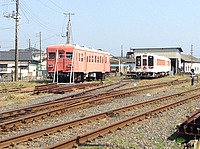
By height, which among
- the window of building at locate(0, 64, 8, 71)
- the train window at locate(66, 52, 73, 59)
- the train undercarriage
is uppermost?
the train window at locate(66, 52, 73, 59)

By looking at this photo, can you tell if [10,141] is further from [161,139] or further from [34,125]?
[161,139]

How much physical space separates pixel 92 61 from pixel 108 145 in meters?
22.6

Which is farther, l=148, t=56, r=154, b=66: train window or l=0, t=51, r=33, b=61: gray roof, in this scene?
l=0, t=51, r=33, b=61: gray roof

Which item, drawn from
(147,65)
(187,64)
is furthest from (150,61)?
(187,64)

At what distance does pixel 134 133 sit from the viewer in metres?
8.13

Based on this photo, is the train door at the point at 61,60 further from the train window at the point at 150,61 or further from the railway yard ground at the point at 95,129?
the railway yard ground at the point at 95,129

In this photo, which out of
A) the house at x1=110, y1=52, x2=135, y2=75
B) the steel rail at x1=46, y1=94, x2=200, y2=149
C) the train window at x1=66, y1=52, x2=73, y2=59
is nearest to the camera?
the steel rail at x1=46, y1=94, x2=200, y2=149

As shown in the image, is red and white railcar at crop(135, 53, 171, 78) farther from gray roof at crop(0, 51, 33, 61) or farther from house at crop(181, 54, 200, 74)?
house at crop(181, 54, 200, 74)

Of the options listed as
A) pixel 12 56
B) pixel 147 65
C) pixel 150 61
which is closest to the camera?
pixel 150 61

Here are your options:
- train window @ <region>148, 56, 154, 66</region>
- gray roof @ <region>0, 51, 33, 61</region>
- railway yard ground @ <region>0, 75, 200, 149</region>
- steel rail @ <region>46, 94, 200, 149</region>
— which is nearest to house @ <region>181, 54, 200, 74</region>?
gray roof @ <region>0, 51, 33, 61</region>

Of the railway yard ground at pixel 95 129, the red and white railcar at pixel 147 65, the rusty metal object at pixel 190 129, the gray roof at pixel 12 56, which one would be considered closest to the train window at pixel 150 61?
the red and white railcar at pixel 147 65

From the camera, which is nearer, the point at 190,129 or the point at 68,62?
the point at 190,129

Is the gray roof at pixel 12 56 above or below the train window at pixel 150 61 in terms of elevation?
above

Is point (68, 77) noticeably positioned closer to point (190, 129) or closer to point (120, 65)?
point (190, 129)
